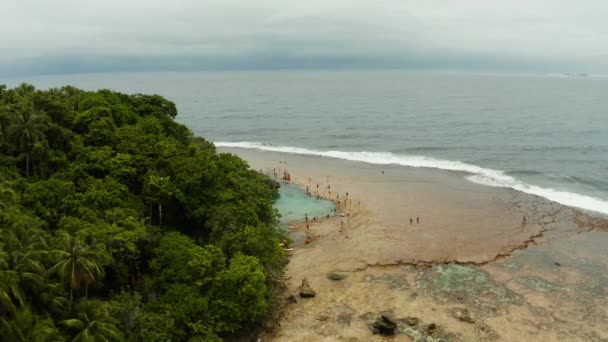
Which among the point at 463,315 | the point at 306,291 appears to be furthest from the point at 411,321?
the point at 306,291

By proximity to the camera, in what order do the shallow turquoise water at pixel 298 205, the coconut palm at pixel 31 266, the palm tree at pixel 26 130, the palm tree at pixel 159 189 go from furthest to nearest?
1. the shallow turquoise water at pixel 298 205
2. the palm tree at pixel 26 130
3. the palm tree at pixel 159 189
4. the coconut palm at pixel 31 266

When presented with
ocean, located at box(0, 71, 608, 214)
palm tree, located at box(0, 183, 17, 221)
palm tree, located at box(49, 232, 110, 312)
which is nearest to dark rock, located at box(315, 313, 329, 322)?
palm tree, located at box(49, 232, 110, 312)

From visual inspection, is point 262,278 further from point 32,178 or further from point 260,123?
point 260,123

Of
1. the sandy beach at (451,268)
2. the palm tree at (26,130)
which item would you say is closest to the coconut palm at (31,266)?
the sandy beach at (451,268)

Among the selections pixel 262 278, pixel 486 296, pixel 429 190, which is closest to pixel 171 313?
pixel 262 278

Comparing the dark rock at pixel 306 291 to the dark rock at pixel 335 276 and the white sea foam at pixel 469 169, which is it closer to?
the dark rock at pixel 335 276

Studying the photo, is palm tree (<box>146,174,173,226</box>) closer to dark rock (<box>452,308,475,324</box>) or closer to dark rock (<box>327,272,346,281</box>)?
dark rock (<box>327,272,346,281</box>)
